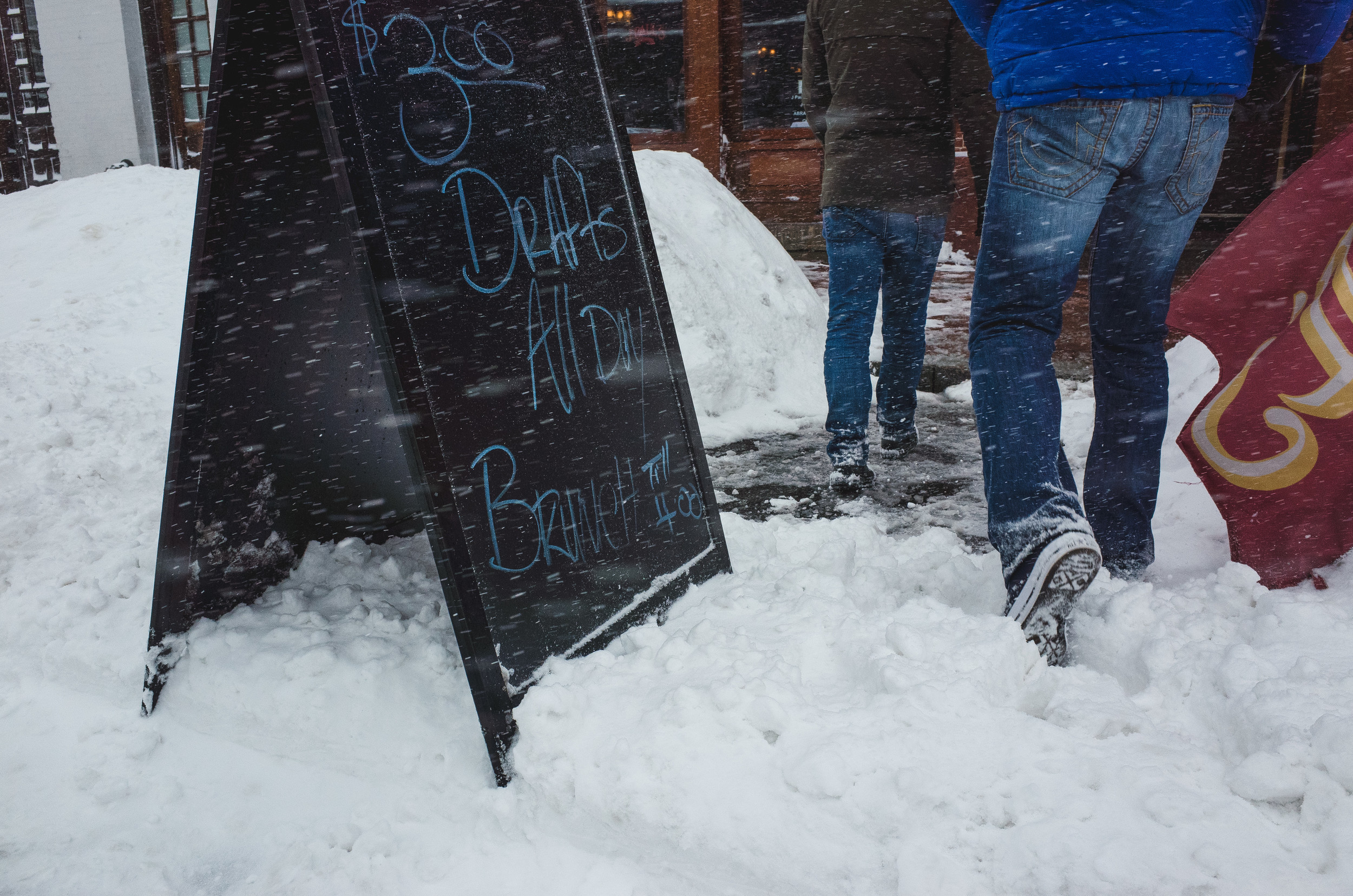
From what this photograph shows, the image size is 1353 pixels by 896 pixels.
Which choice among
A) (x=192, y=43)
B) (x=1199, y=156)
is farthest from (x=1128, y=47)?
(x=192, y=43)

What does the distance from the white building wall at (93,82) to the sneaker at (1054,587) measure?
43.7 feet

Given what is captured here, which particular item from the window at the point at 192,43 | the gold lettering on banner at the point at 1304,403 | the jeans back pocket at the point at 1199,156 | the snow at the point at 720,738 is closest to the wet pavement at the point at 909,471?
the snow at the point at 720,738

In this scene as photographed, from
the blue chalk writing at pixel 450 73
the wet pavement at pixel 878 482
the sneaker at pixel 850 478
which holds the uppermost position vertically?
the blue chalk writing at pixel 450 73

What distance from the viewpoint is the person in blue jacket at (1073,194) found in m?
1.79

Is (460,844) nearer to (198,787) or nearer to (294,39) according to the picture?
(198,787)

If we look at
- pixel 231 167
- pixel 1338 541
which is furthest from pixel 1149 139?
pixel 231 167

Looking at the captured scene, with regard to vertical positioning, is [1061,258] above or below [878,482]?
above

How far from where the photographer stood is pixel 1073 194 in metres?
1.88

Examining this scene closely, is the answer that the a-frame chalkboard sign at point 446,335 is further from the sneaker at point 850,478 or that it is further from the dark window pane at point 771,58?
the dark window pane at point 771,58

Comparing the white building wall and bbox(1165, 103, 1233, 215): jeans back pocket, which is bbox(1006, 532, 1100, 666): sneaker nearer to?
bbox(1165, 103, 1233, 215): jeans back pocket

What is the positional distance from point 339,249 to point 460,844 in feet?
4.38

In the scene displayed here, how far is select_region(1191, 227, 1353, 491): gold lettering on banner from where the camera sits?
2141 millimetres

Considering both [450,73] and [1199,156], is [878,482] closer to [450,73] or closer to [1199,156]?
[1199,156]

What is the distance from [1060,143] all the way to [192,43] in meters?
13.2
